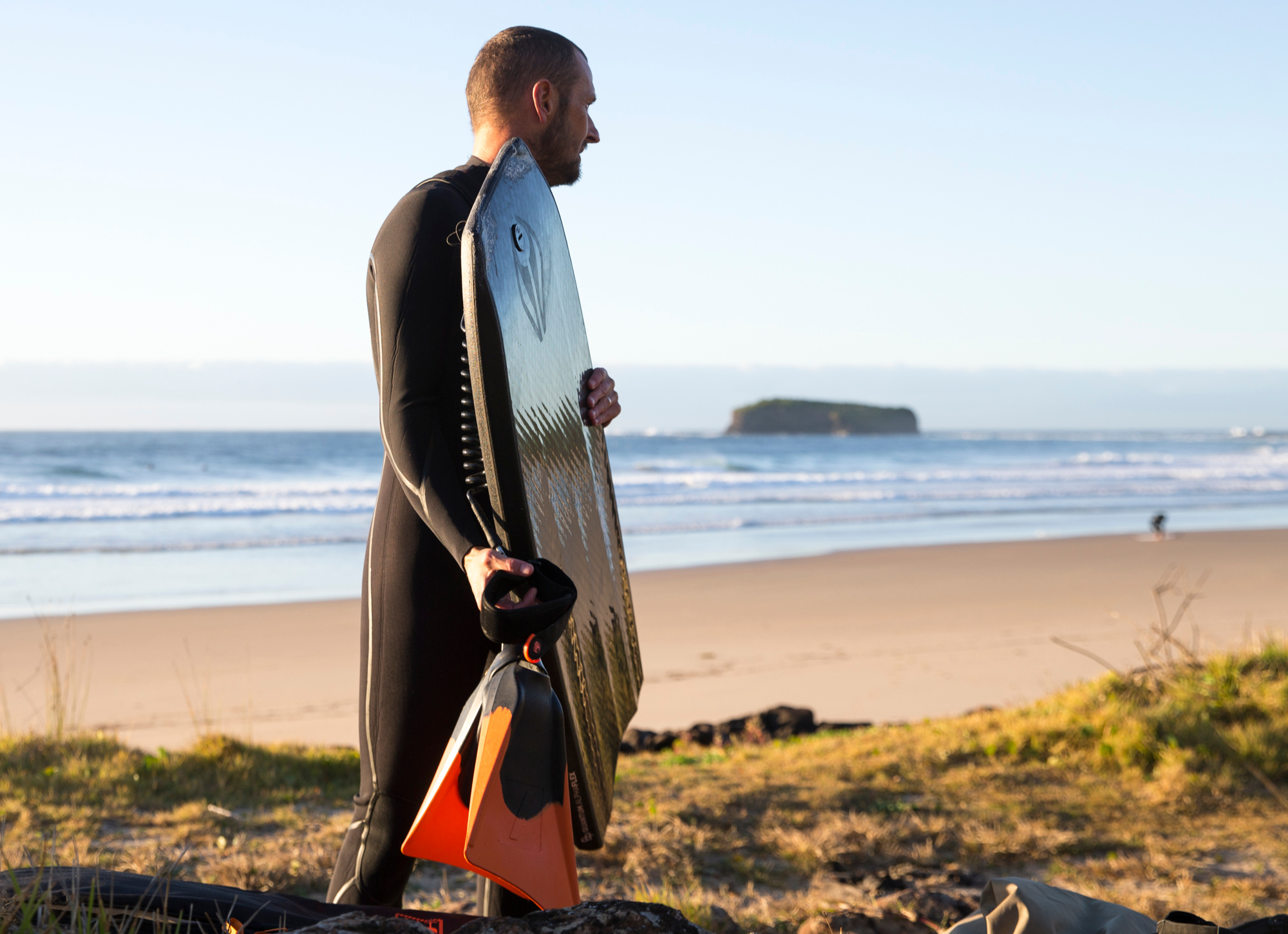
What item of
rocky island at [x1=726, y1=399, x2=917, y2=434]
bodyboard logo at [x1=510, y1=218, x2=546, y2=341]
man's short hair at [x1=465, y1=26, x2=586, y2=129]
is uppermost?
rocky island at [x1=726, y1=399, x2=917, y2=434]

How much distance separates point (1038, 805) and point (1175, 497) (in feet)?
70.2

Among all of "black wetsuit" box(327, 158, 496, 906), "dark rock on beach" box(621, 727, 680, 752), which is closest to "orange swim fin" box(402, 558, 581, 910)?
"black wetsuit" box(327, 158, 496, 906)

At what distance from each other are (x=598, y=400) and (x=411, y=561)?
477 millimetres

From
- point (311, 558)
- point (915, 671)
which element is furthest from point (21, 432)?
point (915, 671)

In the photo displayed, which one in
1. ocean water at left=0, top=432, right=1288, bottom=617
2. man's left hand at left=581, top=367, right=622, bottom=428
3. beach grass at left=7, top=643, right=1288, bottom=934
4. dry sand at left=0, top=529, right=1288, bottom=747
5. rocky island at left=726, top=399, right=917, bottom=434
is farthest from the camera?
rocky island at left=726, top=399, right=917, bottom=434

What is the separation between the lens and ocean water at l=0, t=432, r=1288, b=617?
1146 cm

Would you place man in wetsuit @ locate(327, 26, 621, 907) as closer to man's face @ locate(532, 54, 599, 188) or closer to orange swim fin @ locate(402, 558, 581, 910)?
man's face @ locate(532, 54, 599, 188)

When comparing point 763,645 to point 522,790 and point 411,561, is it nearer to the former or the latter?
point 411,561

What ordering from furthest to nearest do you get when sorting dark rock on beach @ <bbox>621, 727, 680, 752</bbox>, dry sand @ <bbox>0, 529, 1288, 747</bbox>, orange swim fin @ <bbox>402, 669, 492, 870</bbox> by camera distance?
dry sand @ <bbox>0, 529, 1288, 747</bbox>, dark rock on beach @ <bbox>621, 727, 680, 752</bbox>, orange swim fin @ <bbox>402, 669, 492, 870</bbox>

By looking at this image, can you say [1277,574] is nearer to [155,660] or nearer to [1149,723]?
[1149,723]

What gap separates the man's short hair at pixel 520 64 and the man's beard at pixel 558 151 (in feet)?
0.11

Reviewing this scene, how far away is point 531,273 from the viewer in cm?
171

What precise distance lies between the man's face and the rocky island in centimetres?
7363

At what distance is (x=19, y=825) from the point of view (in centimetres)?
334
